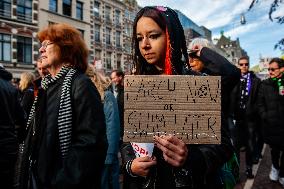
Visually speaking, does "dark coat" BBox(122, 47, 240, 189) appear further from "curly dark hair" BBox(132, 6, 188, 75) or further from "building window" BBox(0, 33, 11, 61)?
"building window" BBox(0, 33, 11, 61)

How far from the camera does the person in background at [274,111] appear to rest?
5.89m

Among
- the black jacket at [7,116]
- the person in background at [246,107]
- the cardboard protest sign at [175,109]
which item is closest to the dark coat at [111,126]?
the black jacket at [7,116]

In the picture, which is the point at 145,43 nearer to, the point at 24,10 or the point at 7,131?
the point at 7,131

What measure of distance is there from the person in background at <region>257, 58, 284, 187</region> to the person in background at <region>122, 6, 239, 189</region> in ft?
14.9

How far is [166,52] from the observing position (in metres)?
1.78

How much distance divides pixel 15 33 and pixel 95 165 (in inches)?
1029

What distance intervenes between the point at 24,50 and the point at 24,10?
3139 mm

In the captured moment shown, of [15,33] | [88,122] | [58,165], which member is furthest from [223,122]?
[15,33]

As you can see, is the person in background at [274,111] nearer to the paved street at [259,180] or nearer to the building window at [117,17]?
the paved street at [259,180]

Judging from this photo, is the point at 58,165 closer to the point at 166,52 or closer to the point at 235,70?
the point at 166,52

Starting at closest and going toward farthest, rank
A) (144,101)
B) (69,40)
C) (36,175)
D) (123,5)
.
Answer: (144,101)
(36,175)
(69,40)
(123,5)

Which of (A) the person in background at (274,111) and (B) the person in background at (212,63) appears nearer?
(B) the person in background at (212,63)

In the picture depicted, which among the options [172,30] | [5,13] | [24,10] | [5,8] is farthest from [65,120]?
[24,10]

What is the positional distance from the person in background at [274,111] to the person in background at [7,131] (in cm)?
429
